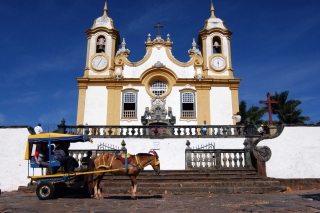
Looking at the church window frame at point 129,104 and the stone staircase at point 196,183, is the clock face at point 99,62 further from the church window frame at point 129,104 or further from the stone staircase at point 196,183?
the stone staircase at point 196,183

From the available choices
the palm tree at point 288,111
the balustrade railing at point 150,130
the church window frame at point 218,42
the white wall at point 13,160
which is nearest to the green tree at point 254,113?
the palm tree at point 288,111

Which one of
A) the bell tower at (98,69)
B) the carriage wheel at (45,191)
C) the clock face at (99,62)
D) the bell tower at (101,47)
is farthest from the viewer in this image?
the clock face at (99,62)

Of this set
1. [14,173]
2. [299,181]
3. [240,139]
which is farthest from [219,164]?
[14,173]

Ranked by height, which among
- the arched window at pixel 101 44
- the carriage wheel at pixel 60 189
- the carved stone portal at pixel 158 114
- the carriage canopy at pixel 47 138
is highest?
the arched window at pixel 101 44

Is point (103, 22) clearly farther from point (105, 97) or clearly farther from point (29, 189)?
point (29, 189)

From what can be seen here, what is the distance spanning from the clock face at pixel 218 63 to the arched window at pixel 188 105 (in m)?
3.09

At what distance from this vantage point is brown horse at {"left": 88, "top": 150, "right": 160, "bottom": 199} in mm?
7512

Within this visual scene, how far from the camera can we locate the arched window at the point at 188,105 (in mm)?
21703

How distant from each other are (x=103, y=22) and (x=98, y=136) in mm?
12859

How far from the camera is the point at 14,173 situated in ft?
34.7

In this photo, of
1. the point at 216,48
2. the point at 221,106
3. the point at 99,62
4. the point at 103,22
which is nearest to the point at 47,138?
the point at 221,106

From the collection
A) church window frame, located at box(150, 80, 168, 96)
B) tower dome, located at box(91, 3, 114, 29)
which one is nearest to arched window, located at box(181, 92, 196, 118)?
church window frame, located at box(150, 80, 168, 96)

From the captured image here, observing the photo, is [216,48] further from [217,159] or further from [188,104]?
[217,159]

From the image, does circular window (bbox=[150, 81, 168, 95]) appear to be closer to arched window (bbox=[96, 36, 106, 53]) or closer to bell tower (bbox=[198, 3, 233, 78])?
bell tower (bbox=[198, 3, 233, 78])
